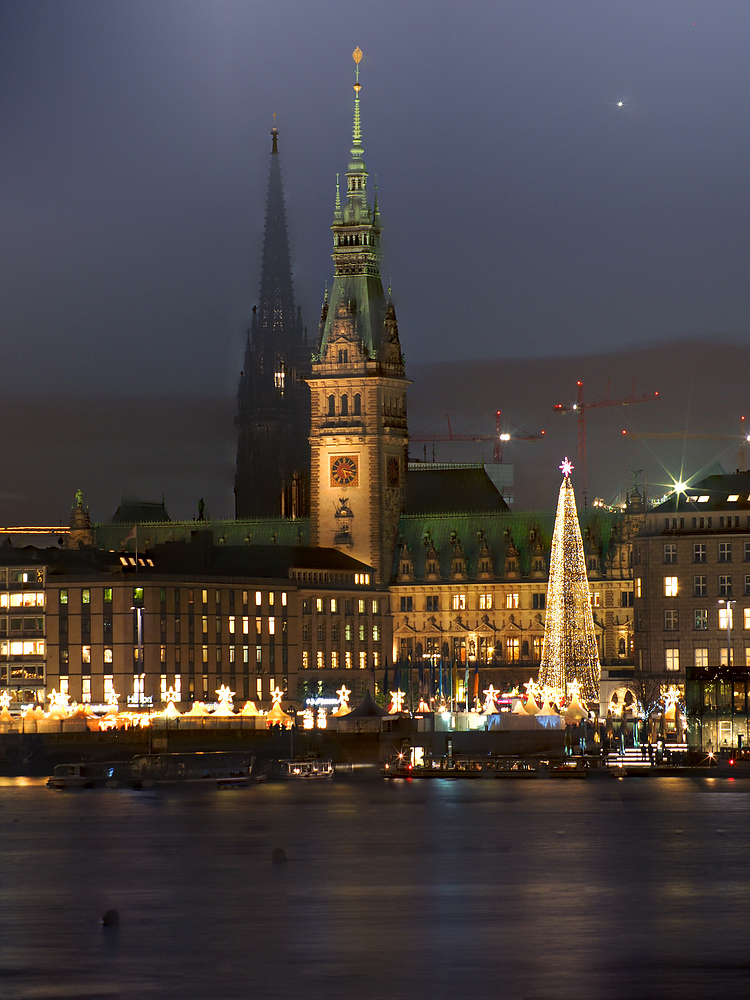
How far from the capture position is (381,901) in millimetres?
79375

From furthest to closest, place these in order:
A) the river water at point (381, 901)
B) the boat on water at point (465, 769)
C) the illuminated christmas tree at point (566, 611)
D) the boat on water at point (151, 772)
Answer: the illuminated christmas tree at point (566, 611) → the boat on water at point (465, 769) → the boat on water at point (151, 772) → the river water at point (381, 901)

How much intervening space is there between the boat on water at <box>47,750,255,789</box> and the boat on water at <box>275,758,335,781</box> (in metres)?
3.28

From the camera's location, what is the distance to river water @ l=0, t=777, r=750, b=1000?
60031 millimetres

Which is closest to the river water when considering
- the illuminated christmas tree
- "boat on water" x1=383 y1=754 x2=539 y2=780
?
"boat on water" x1=383 y1=754 x2=539 y2=780

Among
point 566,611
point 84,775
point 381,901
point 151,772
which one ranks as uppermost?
point 566,611

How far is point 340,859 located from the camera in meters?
98.8

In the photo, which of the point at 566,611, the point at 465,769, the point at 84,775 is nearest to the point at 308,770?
the point at 465,769

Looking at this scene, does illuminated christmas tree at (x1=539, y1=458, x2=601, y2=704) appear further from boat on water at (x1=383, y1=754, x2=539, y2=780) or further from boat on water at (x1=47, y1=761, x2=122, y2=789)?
boat on water at (x1=47, y1=761, x2=122, y2=789)

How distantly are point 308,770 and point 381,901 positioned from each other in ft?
374

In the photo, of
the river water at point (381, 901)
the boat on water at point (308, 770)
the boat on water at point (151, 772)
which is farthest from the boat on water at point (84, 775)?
the river water at point (381, 901)

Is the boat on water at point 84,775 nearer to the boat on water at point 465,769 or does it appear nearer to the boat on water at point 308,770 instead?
the boat on water at point 308,770

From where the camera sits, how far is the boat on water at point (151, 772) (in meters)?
180

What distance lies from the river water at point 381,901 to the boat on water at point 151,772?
37.9 m

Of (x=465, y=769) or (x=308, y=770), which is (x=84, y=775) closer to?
(x=308, y=770)
